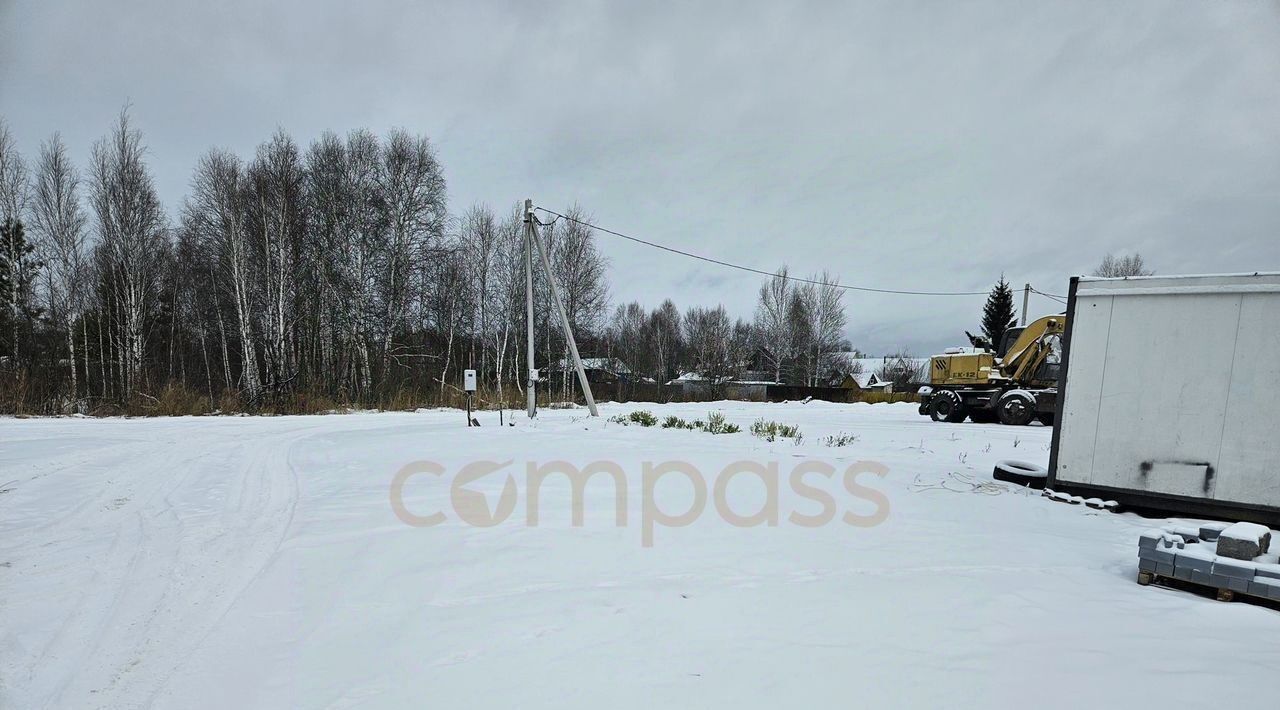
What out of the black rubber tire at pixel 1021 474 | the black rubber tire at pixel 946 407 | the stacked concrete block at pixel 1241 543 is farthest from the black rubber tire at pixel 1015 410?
the stacked concrete block at pixel 1241 543

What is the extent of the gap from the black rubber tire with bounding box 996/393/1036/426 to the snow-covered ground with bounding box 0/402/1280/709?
38.7ft

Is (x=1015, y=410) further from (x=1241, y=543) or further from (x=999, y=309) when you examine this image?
(x=999, y=309)

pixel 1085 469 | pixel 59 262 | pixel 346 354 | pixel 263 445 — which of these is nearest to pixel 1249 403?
pixel 1085 469

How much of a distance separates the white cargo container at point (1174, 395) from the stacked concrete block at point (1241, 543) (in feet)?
7.22

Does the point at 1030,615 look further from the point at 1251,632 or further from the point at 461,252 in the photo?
the point at 461,252

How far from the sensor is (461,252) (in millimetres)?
28453

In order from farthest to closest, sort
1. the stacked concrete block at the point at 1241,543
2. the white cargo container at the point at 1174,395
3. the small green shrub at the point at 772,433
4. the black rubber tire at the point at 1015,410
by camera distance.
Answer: the black rubber tire at the point at 1015,410
the small green shrub at the point at 772,433
the white cargo container at the point at 1174,395
the stacked concrete block at the point at 1241,543

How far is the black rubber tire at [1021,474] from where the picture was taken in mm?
6008

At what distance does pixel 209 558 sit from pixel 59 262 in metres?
24.7

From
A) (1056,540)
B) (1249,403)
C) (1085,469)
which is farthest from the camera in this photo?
(1085,469)

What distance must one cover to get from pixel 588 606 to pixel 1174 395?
5.73 m

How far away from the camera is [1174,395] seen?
4.89 meters

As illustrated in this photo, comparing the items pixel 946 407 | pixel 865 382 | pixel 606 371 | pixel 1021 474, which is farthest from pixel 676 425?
pixel 865 382

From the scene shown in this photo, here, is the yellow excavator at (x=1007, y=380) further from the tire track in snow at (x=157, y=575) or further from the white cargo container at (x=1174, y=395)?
the tire track in snow at (x=157, y=575)
